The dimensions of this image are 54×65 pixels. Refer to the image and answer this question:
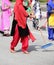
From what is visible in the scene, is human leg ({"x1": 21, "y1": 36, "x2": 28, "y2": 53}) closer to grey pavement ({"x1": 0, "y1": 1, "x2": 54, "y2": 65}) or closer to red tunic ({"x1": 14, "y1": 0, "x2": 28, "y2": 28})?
grey pavement ({"x1": 0, "y1": 1, "x2": 54, "y2": 65})

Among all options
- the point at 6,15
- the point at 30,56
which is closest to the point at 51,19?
the point at 6,15

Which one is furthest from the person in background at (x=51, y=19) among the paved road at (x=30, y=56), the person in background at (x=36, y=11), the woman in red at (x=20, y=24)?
the woman in red at (x=20, y=24)

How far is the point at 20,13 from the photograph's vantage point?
35.0 ft

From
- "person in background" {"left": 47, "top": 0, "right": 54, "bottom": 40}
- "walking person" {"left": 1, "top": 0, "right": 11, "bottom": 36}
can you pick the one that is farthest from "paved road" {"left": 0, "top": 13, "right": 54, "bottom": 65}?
"walking person" {"left": 1, "top": 0, "right": 11, "bottom": 36}

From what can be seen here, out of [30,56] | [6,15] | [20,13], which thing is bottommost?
[30,56]

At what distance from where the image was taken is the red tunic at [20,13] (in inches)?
418

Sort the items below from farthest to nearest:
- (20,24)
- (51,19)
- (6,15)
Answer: (6,15)
(51,19)
(20,24)

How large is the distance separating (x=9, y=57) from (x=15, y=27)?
91 centimetres

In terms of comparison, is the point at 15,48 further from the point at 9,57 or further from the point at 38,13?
the point at 38,13

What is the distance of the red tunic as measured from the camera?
10.6 meters

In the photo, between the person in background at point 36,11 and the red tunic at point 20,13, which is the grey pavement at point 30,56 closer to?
the red tunic at point 20,13

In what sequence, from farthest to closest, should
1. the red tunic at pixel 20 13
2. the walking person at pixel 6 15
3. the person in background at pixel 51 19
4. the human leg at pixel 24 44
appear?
1. the walking person at pixel 6 15
2. the person in background at pixel 51 19
3. the human leg at pixel 24 44
4. the red tunic at pixel 20 13

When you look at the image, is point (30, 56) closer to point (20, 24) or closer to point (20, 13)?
point (20, 24)

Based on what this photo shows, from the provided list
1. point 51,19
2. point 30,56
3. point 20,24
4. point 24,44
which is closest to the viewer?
point 30,56
